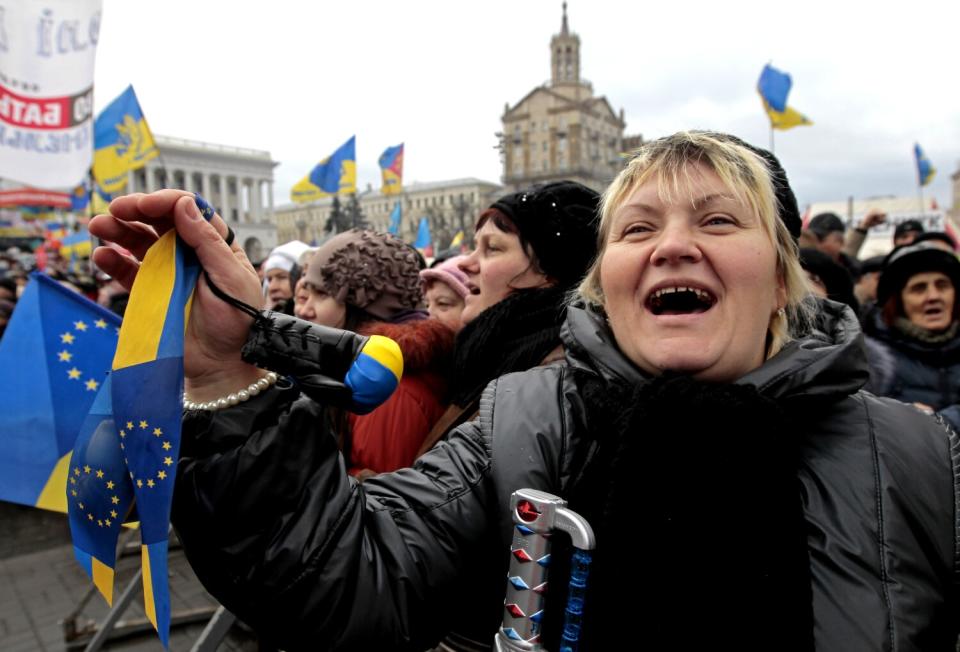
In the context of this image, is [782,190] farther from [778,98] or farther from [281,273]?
[778,98]

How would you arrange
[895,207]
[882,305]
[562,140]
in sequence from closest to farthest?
[882,305], [895,207], [562,140]

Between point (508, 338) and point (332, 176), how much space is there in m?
12.3

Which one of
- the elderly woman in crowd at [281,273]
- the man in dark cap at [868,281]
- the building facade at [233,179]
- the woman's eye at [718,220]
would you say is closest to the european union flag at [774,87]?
the man in dark cap at [868,281]

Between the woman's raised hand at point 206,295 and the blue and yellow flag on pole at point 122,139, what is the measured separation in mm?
9531

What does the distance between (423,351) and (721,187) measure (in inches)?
60.3

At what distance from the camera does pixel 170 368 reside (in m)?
1.09

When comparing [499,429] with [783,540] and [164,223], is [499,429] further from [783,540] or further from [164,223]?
[164,223]

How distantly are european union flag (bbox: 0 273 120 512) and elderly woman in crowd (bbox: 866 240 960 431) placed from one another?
153 inches

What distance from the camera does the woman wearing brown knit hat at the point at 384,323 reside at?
2316 mm

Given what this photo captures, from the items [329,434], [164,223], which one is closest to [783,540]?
[329,434]

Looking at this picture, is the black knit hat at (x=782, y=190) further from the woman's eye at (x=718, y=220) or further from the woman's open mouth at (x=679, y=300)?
the woman's open mouth at (x=679, y=300)

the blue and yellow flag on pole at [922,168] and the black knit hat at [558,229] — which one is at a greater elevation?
the blue and yellow flag on pole at [922,168]

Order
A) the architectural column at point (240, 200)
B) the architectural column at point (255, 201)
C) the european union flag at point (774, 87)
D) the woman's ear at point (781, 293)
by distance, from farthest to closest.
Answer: the architectural column at point (255, 201)
the architectural column at point (240, 200)
the european union flag at point (774, 87)
the woman's ear at point (781, 293)

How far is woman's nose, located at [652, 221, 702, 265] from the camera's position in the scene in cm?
127
